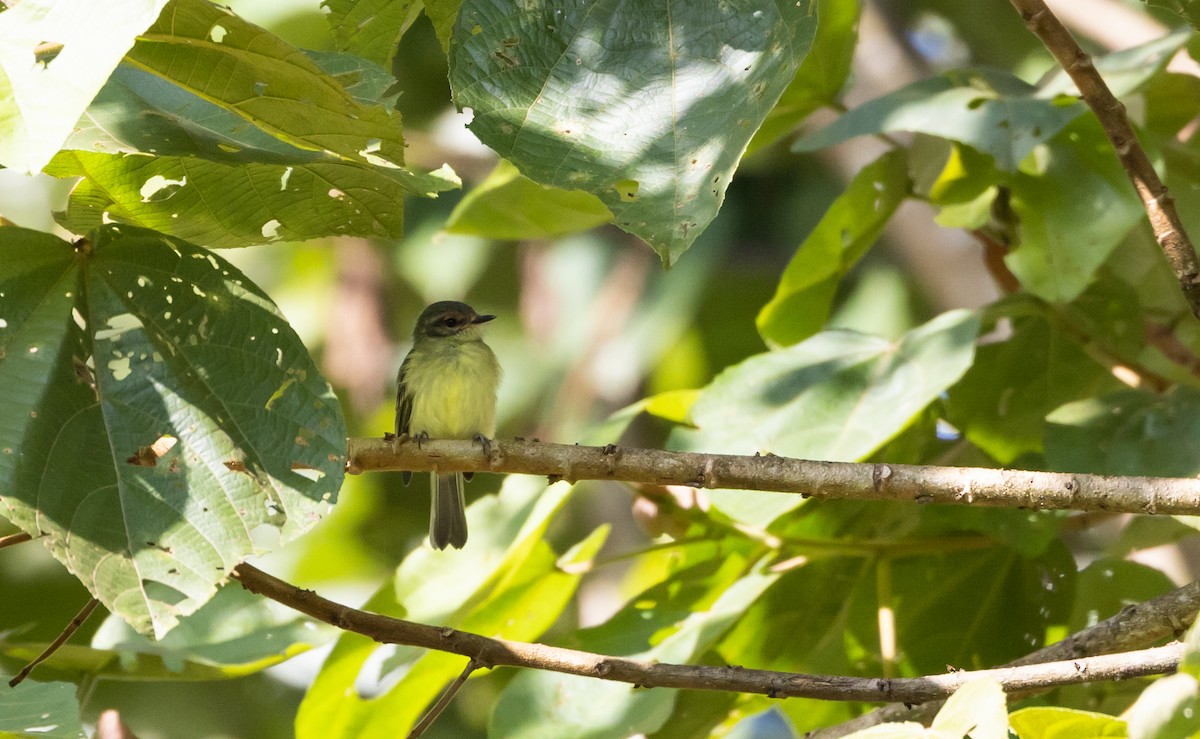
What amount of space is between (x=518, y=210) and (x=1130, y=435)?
1.69m

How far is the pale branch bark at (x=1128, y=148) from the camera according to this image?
247 centimetres

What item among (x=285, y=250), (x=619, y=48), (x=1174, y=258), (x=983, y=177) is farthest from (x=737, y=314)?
(x=619, y=48)

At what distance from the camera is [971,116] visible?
3.13 m

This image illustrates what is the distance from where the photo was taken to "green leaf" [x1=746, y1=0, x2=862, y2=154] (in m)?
3.61

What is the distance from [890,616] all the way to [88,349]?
2.06 metres

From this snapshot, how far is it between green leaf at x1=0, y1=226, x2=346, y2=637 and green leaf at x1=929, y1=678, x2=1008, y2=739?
1.05 m

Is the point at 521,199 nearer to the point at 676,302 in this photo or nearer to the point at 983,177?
the point at 983,177

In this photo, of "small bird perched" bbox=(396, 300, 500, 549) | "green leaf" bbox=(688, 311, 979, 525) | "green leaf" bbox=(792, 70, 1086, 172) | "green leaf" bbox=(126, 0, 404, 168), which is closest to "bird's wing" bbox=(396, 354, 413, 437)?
"small bird perched" bbox=(396, 300, 500, 549)

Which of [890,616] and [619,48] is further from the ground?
[619,48]

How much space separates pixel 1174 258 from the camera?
2.56 metres

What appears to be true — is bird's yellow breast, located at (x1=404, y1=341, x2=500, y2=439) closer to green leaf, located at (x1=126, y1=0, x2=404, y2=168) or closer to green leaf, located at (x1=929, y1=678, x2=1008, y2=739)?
green leaf, located at (x1=126, y1=0, x2=404, y2=168)

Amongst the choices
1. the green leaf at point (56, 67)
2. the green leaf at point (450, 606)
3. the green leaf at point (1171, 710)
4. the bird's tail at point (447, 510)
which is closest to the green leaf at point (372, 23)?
the green leaf at point (56, 67)

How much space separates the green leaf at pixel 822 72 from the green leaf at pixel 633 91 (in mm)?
1437

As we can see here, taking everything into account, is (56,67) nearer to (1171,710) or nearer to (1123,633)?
(1171,710)
